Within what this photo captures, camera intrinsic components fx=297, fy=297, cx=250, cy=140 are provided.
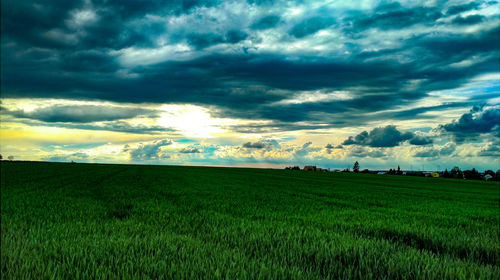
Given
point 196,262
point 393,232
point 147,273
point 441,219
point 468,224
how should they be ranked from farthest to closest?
point 441,219, point 468,224, point 393,232, point 196,262, point 147,273

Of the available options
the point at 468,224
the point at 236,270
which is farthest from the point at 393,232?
the point at 236,270

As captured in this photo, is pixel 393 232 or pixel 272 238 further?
pixel 393 232

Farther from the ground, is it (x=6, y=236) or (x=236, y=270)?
(x=236, y=270)

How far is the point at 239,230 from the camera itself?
21.8ft

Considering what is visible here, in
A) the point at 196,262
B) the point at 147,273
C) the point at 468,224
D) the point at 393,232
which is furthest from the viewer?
the point at 468,224

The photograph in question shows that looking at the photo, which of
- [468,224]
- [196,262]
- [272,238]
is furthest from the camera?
[468,224]

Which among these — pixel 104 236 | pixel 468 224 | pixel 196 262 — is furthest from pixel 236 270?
pixel 468 224

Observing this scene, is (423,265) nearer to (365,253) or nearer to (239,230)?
(365,253)

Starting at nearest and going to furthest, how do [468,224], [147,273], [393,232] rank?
[147,273] → [393,232] → [468,224]

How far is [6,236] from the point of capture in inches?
238

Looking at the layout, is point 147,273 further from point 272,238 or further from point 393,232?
point 393,232

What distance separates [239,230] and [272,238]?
1.15 metres

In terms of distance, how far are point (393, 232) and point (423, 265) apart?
3.16m

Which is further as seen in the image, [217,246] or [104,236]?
[104,236]
